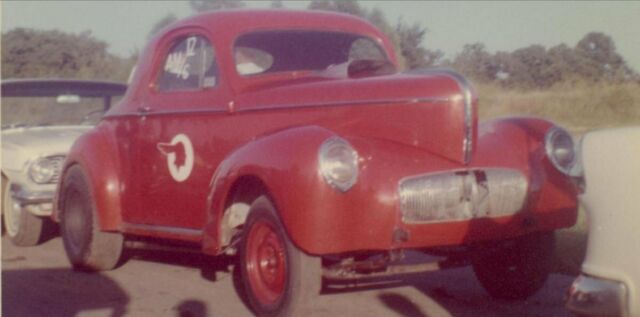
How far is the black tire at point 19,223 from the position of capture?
10.5 m

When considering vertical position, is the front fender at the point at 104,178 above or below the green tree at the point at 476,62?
below

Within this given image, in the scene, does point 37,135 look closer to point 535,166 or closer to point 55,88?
point 55,88

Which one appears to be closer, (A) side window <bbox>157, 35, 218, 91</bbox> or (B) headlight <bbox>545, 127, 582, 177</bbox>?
(B) headlight <bbox>545, 127, 582, 177</bbox>

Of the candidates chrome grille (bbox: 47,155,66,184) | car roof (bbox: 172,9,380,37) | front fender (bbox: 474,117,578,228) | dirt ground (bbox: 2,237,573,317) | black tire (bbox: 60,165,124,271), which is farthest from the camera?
chrome grille (bbox: 47,155,66,184)

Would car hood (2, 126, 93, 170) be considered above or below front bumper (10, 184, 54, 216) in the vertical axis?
above

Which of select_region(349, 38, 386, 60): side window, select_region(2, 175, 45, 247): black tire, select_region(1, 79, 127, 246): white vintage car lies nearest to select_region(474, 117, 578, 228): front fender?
select_region(349, 38, 386, 60): side window

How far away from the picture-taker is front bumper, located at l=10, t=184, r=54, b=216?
1001 centimetres

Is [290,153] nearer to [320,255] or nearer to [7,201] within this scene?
[320,255]

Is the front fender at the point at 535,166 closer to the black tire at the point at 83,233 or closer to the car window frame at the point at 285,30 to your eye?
the car window frame at the point at 285,30

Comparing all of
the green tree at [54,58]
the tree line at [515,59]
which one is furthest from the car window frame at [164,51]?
the green tree at [54,58]

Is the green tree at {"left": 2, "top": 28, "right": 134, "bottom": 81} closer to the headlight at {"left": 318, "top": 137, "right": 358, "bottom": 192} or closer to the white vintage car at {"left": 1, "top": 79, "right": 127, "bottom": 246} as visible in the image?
the white vintage car at {"left": 1, "top": 79, "right": 127, "bottom": 246}

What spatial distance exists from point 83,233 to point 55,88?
10.9 ft

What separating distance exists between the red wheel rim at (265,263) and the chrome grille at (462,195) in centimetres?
82

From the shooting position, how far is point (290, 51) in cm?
763
